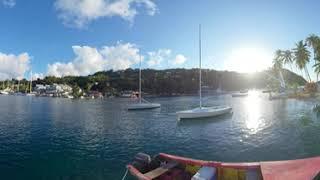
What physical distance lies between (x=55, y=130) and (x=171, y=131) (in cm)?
1976

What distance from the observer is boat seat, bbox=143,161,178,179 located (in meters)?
15.2

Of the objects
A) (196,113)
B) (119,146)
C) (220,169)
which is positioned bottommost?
(119,146)

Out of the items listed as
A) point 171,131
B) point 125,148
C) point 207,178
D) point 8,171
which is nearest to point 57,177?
point 8,171

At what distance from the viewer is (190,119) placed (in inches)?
2040

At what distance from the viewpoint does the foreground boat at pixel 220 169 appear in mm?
12336

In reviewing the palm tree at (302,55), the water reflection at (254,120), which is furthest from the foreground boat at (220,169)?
the palm tree at (302,55)

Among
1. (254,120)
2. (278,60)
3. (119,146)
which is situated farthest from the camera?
(278,60)

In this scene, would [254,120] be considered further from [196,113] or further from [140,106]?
[140,106]

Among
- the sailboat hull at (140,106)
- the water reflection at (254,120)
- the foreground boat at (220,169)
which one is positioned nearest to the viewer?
the foreground boat at (220,169)

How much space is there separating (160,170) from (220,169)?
3.66 meters

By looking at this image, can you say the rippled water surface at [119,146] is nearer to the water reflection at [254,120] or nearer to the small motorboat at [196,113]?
the water reflection at [254,120]

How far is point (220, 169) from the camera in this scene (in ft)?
50.3

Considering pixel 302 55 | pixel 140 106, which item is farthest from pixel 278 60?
pixel 140 106

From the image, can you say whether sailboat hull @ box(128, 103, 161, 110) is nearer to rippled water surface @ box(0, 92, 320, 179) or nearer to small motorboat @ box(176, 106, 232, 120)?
small motorboat @ box(176, 106, 232, 120)
